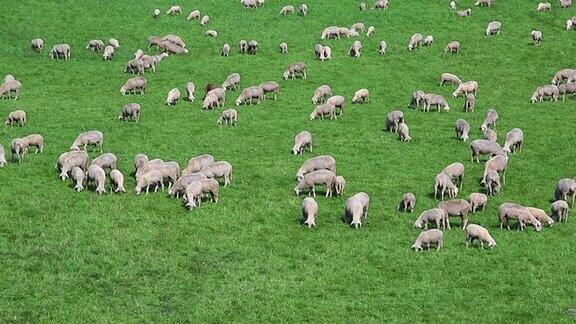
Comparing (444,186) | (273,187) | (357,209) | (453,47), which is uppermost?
(453,47)

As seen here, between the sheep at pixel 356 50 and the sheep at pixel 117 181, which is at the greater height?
the sheep at pixel 356 50

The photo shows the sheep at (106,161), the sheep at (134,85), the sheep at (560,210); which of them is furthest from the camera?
the sheep at (134,85)

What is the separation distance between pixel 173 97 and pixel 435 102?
15874 millimetres

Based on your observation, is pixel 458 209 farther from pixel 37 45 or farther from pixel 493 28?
pixel 37 45

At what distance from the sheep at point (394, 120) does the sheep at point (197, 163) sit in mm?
11599

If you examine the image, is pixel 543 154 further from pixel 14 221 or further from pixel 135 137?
pixel 14 221

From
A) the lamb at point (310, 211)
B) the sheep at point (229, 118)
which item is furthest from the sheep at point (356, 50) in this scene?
the lamb at point (310, 211)

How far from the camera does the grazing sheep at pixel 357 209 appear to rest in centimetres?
2880

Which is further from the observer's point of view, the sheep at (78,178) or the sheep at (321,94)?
the sheep at (321,94)

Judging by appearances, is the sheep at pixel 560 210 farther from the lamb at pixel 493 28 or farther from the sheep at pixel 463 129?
the lamb at pixel 493 28

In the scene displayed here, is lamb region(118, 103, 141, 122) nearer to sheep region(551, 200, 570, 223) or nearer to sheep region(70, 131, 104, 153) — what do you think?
sheep region(70, 131, 104, 153)

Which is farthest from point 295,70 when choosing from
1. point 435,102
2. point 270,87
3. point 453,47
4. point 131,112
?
point 453,47

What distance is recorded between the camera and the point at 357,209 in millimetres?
28906

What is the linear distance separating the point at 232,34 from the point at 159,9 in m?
8.43
